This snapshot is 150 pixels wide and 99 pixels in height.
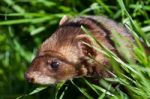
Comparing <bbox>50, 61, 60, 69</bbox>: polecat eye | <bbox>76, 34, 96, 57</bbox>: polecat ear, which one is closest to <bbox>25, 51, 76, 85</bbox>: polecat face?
<bbox>50, 61, 60, 69</bbox>: polecat eye

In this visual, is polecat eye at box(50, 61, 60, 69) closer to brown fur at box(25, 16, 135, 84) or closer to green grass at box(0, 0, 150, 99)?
brown fur at box(25, 16, 135, 84)

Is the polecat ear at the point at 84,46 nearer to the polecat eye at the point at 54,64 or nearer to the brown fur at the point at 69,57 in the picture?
the brown fur at the point at 69,57

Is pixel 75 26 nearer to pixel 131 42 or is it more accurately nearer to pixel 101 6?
pixel 131 42

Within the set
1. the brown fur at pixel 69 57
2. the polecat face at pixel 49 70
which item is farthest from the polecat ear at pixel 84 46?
the polecat face at pixel 49 70

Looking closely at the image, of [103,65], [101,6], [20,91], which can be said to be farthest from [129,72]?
[20,91]

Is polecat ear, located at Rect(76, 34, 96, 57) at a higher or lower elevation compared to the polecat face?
higher

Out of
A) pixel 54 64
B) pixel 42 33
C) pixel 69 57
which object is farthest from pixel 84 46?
pixel 42 33

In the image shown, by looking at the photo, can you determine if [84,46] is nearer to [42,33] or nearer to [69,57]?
[69,57]
